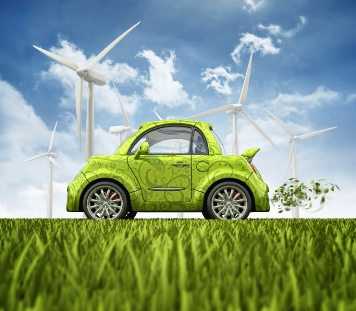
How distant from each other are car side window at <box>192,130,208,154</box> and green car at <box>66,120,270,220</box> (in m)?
0.05

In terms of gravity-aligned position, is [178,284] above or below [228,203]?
below

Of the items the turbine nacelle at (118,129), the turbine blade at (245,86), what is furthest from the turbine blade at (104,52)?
the turbine nacelle at (118,129)

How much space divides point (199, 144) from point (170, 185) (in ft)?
3.14

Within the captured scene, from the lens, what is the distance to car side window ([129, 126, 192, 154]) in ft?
23.9

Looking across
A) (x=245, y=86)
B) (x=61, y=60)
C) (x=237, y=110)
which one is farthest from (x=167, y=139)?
(x=245, y=86)

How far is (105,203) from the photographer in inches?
280

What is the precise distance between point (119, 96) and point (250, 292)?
19.7 m

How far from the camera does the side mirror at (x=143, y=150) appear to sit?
22.3ft

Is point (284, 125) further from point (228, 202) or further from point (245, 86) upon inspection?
point (228, 202)

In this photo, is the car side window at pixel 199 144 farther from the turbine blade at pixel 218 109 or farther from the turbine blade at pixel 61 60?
the turbine blade at pixel 218 109

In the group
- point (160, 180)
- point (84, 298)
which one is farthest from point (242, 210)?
point (84, 298)

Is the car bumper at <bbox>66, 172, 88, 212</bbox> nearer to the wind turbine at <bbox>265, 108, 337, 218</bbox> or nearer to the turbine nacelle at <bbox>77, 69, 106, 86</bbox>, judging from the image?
the turbine nacelle at <bbox>77, 69, 106, 86</bbox>

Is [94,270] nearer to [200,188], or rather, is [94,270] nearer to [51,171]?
[200,188]

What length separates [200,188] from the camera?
6.95 meters
